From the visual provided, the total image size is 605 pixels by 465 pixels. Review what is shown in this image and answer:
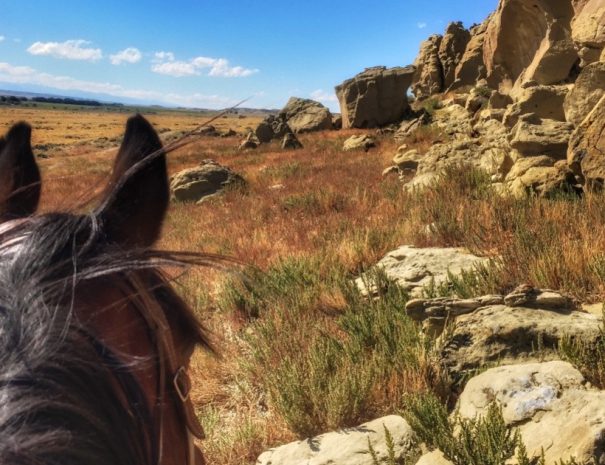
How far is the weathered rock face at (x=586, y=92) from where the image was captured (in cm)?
596

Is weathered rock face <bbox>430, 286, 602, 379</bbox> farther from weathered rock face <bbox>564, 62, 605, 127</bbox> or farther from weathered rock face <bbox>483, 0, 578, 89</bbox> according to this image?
weathered rock face <bbox>483, 0, 578, 89</bbox>

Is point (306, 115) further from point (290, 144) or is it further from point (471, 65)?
point (471, 65)

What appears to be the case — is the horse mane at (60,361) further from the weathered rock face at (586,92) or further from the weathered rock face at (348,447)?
the weathered rock face at (586,92)

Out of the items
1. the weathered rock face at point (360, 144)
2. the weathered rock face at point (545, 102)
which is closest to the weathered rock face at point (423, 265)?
the weathered rock face at point (545, 102)

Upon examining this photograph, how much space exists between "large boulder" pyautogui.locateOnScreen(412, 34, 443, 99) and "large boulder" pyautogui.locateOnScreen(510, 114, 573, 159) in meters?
25.3

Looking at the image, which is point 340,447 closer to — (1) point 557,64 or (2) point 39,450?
(2) point 39,450

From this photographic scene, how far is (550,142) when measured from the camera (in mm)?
6480

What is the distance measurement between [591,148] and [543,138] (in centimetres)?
123

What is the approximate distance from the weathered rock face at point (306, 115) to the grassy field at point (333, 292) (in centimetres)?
1989

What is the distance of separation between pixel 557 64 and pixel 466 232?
8.84 metres

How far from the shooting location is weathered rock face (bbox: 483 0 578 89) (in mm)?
11836

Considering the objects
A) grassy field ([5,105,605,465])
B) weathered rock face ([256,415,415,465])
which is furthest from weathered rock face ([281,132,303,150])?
weathered rock face ([256,415,415,465])

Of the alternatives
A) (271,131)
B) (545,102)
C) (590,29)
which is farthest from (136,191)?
(271,131)

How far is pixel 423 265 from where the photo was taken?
441 cm
